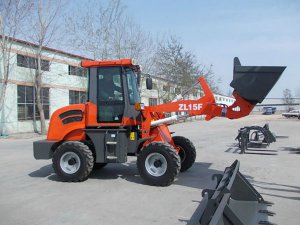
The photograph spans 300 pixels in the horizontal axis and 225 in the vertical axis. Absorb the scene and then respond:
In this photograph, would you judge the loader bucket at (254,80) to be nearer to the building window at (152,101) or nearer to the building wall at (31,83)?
the building wall at (31,83)

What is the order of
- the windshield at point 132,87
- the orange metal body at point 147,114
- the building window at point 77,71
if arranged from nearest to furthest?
the orange metal body at point 147,114, the windshield at point 132,87, the building window at point 77,71

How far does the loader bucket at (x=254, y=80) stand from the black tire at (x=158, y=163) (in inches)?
77.2

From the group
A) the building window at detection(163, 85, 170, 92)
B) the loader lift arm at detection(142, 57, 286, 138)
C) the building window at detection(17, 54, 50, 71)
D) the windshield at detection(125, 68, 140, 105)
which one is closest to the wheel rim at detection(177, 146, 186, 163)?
the loader lift arm at detection(142, 57, 286, 138)

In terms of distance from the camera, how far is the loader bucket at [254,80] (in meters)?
7.02

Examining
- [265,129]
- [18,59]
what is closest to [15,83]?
[18,59]

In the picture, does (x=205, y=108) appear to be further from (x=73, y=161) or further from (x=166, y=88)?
(x=166, y=88)

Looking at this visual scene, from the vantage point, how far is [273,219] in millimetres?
5625

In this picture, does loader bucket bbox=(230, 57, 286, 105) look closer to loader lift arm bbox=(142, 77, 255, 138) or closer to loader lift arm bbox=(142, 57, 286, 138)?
loader lift arm bbox=(142, 57, 286, 138)

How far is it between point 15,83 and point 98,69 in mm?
17130

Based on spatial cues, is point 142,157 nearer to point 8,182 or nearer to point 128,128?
point 128,128

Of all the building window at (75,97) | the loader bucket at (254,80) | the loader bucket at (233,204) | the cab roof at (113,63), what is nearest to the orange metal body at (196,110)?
the loader bucket at (254,80)

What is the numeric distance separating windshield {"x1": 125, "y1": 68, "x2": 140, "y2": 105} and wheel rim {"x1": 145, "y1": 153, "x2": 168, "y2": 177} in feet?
4.87

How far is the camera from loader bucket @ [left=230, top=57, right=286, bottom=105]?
23.0 ft

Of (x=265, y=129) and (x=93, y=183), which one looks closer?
(x=93, y=183)
